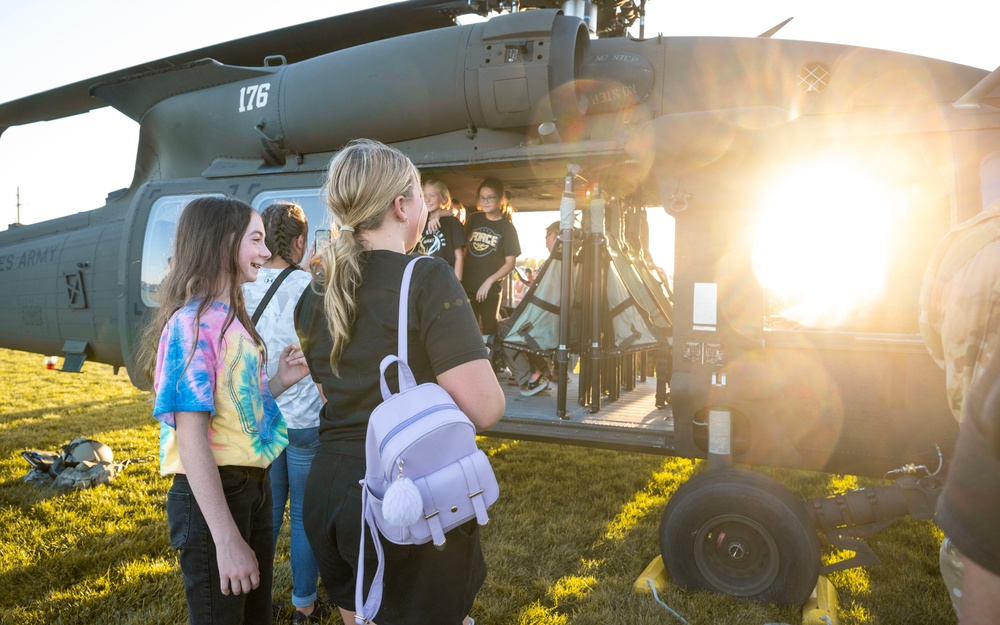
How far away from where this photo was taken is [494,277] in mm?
5035

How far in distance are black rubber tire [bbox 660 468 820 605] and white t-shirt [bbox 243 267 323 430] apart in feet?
6.23

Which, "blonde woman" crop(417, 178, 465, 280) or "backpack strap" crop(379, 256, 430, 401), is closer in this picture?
"backpack strap" crop(379, 256, 430, 401)

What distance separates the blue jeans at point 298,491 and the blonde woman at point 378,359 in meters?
1.12

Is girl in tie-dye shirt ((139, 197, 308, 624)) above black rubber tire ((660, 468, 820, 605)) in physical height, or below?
above

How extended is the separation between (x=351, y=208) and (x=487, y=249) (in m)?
3.59

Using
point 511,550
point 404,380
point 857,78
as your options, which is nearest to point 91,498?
point 511,550

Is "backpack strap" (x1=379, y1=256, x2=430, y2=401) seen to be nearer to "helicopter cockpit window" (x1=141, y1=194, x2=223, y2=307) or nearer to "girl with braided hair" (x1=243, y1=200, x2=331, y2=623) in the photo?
"girl with braided hair" (x1=243, y1=200, x2=331, y2=623)

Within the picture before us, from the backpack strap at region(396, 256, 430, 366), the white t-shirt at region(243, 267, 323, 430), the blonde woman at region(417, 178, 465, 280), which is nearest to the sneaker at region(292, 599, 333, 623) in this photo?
the white t-shirt at region(243, 267, 323, 430)

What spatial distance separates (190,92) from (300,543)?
446 cm

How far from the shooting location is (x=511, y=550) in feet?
11.9

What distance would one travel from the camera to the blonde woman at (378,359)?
1418mm

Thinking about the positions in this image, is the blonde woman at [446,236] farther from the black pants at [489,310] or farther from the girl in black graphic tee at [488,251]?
the black pants at [489,310]

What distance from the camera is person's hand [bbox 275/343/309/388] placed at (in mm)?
2094

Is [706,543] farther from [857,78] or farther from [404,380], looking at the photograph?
[857,78]
